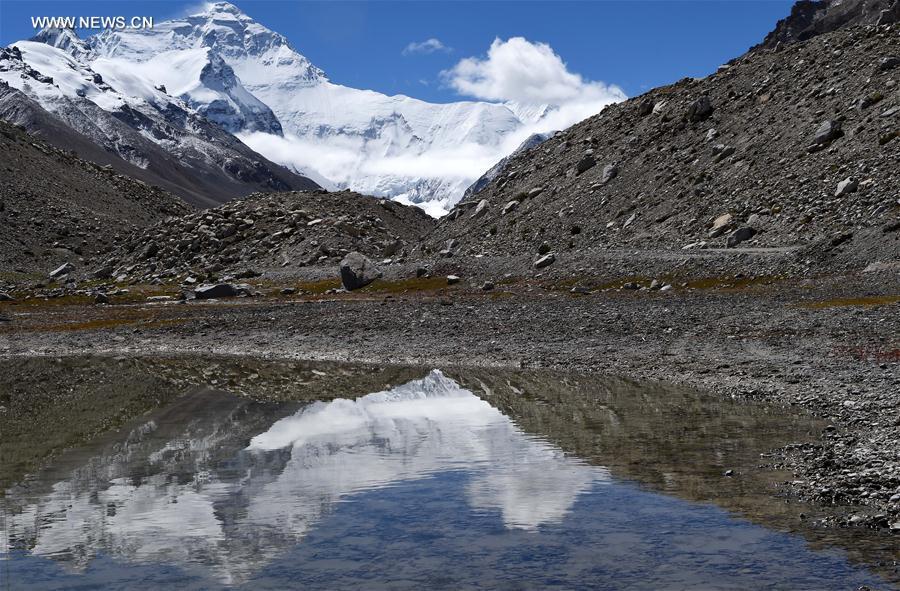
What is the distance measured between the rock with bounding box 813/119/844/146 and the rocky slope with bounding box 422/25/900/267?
0.42 ft

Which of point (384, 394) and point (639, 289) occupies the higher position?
point (639, 289)

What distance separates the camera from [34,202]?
191500 millimetres

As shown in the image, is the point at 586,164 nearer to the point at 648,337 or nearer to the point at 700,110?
the point at 700,110

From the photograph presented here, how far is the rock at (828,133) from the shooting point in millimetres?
86000

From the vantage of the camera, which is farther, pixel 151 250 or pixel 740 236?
pixel 151 250

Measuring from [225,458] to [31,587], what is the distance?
10.3 m

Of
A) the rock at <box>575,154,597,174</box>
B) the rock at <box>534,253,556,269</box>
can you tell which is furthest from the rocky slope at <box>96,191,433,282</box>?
the rock at <box>534,253,556,269</box>

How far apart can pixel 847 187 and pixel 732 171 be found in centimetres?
1604

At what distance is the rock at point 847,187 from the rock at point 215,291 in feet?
190

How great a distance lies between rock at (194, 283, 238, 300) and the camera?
9450 cm

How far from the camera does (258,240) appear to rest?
13538 cm

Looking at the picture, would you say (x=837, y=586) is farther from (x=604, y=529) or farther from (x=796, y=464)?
(x=796, y=464)

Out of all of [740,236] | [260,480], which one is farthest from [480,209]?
[260,480]

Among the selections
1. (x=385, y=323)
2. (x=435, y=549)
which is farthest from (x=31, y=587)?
(x=385, y=323)
